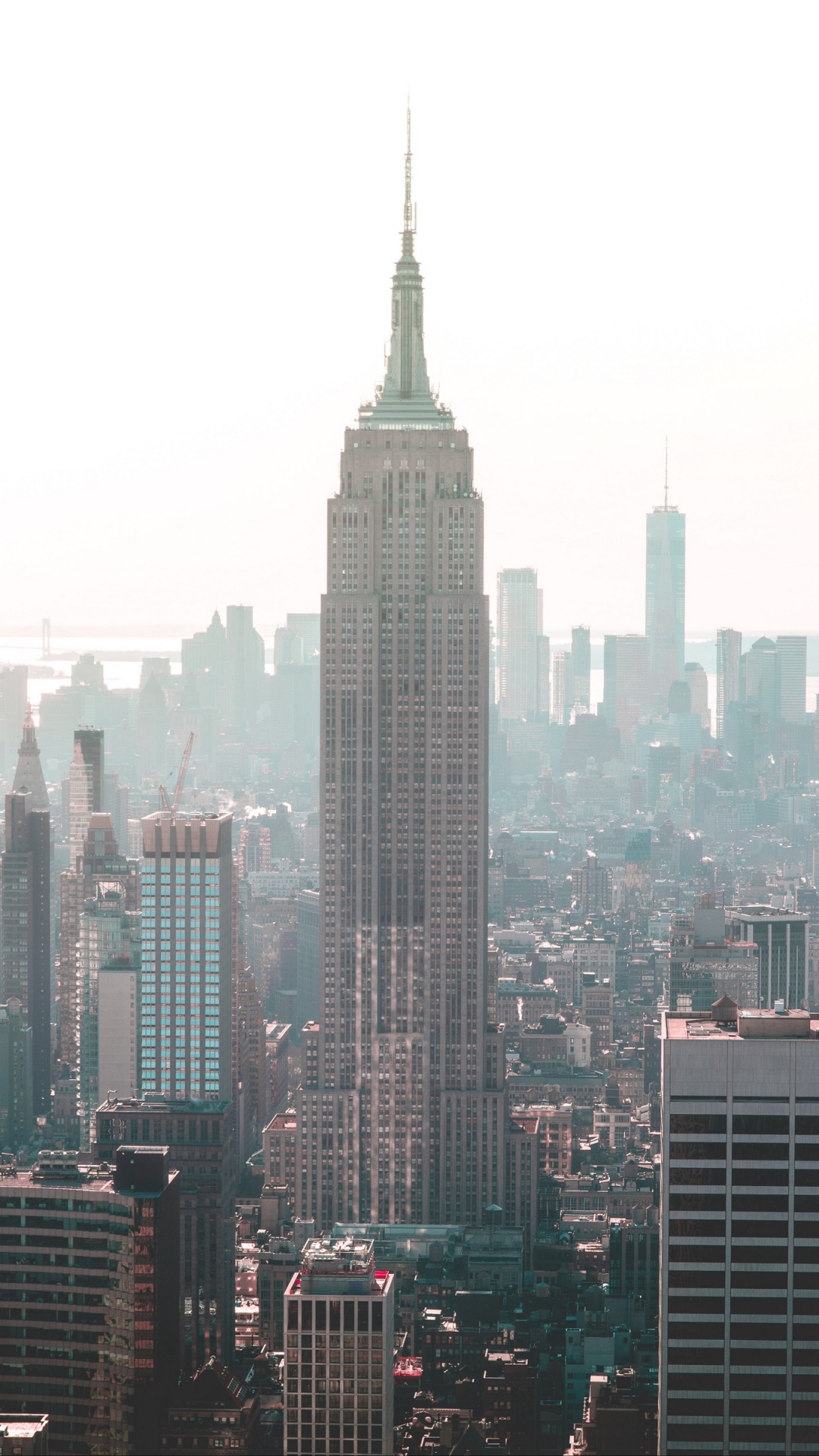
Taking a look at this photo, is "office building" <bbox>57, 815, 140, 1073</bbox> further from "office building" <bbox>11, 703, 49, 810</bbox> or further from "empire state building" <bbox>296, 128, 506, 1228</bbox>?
"empire state building" <bbox>296, 128, 506, 1228</bbox>

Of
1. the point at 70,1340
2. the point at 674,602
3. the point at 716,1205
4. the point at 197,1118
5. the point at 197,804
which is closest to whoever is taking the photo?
the point at 716,1205

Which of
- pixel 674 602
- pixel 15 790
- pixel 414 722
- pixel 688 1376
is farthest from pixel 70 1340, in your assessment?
pixel 674 602

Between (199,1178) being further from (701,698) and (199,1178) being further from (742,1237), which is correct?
(701,698)

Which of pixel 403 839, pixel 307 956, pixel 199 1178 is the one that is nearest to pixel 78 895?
pixel 307 956

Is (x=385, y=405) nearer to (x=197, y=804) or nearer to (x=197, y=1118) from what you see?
(x=197, y=1118)

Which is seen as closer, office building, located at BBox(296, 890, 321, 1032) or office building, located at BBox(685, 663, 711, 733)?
office building, located at BBox(296, 890, 321, 1032)

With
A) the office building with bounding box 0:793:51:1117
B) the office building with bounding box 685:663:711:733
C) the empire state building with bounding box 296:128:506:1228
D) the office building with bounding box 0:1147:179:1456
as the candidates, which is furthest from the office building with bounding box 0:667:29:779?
the office building with bounding box 685:663:711:733
